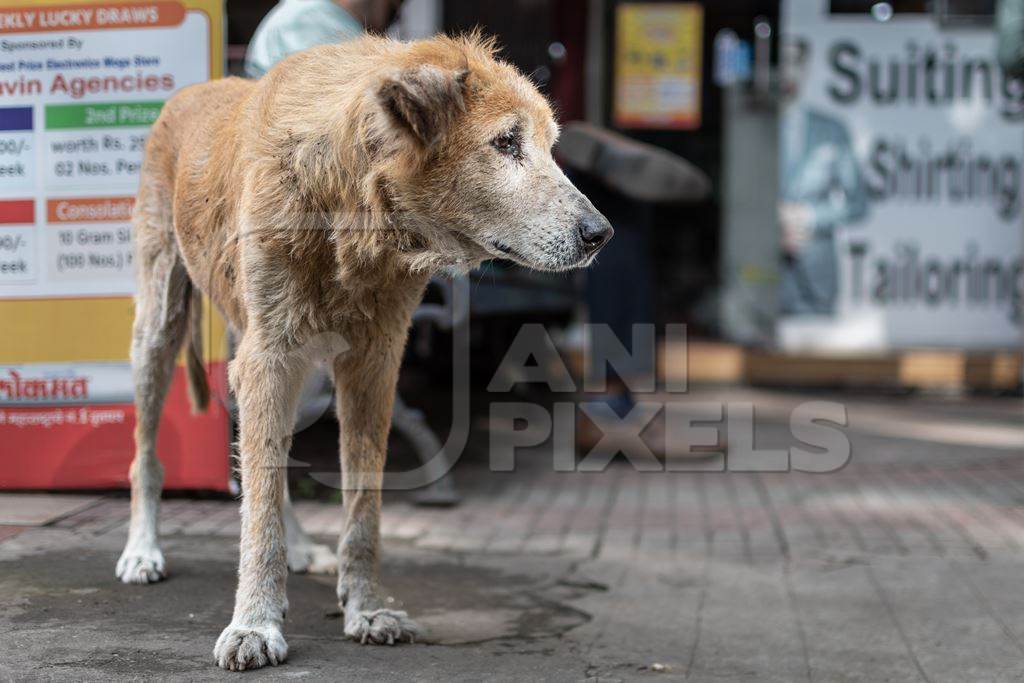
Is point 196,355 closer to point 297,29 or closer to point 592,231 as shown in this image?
point 297,29

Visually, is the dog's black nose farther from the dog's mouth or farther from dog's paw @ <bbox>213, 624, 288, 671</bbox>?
dog's paw @ <bbox>213, 624, 288, 671</bbox>

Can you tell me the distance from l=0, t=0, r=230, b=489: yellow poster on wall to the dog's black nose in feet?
7.76

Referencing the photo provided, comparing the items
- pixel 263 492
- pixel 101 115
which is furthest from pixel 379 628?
pixel 101 115

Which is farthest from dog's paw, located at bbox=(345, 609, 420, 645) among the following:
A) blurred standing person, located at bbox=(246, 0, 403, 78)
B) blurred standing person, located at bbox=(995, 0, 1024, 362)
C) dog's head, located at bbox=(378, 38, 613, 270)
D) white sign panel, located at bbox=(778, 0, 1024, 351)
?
white sign panel, located at bbox=(778, 0, 1024, 351)

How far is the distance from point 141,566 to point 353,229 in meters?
1.51

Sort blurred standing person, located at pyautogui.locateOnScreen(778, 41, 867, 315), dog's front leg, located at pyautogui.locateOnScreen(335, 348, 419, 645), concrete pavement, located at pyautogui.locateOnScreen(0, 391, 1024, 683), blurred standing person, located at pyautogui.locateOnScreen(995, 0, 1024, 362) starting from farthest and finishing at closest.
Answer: blurred standing person, located at pyautogui.locateOnScreen(778, 41, 867, 315) < blurred standing person, located at pyautogui.locateOnScreen(995, 0, 1024, 362) < dog's front leg, located at pyautogui.locateOnScreen(335, 348, 419, 645) < concrete pavement, located at pyautogui.locateOnScreen(0, 391, 1024, 683)

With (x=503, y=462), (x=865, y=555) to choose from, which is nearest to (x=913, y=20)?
(x=503, y=462)

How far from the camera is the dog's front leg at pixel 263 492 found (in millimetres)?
3332

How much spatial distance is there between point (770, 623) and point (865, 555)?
117cm

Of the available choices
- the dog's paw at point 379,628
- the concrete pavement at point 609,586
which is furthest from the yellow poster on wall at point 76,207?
the dog's paw at point 379,628

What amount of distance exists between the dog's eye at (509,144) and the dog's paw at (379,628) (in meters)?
1.42

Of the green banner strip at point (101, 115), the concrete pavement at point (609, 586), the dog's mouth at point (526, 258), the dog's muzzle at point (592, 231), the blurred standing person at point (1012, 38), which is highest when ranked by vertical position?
the blurred standing person at point (1012, 38)

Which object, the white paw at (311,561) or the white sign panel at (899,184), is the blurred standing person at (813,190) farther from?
the white paw at (311,561)

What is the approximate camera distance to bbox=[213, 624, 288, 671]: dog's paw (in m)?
3.25
